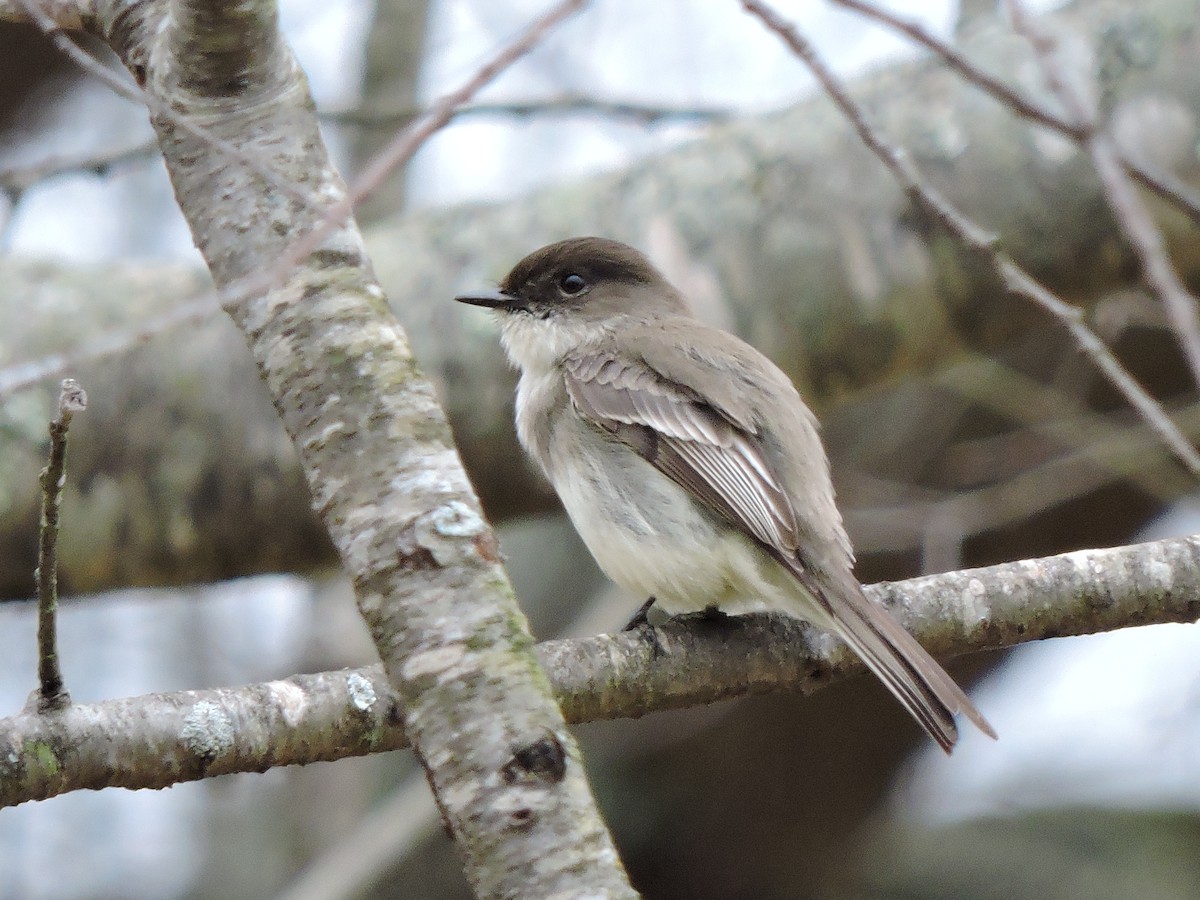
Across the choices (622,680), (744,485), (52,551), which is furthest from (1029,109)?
(744,485)

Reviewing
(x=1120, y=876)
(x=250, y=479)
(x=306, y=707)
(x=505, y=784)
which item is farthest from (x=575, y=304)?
(x=1120, y=876)

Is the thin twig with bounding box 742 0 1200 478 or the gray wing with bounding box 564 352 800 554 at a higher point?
the gray wing with bounding box 564 352 800 554

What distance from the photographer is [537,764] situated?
1767 mm

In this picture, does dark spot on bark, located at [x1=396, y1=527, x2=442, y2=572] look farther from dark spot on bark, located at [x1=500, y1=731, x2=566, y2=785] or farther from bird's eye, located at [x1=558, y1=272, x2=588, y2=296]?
bird's eye, located at [x1=558, y1=272, x2=588, y2=296]

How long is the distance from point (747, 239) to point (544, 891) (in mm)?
3934

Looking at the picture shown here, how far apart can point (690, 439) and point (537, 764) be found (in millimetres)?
1943

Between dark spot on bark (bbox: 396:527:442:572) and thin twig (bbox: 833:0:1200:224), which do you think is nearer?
thin twig (bbox: 833:0:1200:224)

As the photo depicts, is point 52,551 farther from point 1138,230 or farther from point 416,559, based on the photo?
point 1138,230

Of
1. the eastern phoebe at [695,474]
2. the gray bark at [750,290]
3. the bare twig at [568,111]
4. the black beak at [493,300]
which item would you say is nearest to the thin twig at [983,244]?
the eastern phoebe at [695,474]

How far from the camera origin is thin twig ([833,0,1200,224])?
135 cm

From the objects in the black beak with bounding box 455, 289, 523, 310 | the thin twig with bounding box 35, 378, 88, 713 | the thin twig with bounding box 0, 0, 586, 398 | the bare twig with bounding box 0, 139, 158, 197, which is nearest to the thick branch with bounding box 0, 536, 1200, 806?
the thin twig with bounding box 35, 378, 88, 713

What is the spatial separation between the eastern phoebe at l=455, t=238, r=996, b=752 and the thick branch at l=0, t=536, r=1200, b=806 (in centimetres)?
16

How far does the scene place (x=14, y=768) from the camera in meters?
2.26

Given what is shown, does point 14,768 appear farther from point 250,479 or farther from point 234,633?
point 234,633
